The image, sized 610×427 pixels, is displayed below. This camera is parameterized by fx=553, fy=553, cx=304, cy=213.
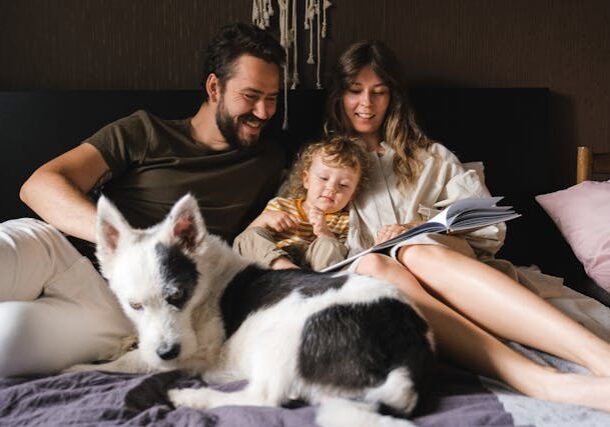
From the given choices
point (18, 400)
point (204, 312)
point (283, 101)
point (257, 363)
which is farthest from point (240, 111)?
point (18, 400)

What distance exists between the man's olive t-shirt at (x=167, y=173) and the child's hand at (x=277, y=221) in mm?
162

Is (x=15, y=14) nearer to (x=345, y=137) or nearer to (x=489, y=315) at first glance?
(x=345, y=137)

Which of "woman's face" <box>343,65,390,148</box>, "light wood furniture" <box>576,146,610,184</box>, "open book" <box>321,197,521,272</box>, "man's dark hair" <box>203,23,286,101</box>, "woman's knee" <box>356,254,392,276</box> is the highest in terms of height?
"man's dark hair" <box>203,23,286,101</box>

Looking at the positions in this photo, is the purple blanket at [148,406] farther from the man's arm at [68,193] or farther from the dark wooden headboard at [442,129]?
the dark wooden headboard at [442,129]

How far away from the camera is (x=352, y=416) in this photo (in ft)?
3.73

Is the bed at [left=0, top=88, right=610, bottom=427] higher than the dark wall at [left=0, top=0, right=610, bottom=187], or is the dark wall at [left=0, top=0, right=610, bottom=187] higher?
the dark wall at [left=0, top=0, right=610, bottom=187]

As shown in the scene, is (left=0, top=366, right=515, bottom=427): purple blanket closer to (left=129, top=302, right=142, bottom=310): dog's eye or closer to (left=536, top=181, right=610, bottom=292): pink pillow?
(left=129, top=302, right=142, bottom=310): dog's eye

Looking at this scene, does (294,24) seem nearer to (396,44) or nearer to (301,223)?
(396,44)

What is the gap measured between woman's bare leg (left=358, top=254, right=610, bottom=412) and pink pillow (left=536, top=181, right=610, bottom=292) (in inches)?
37.8

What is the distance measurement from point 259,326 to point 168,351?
0.24m

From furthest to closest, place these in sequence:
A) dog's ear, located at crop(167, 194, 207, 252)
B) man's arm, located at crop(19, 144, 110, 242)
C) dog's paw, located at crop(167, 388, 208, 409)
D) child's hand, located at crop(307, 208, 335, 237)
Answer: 1. child's hand, located at crop(307, 208, 335, 237)
2. man's arm, located at crop(19, 144, 110, 242)
3. dog's ear, located at crop(167, 194, 207, 252)
4. dog's paw, located at crop(167, 388, 208, 409)

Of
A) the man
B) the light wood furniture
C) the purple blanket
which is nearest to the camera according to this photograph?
the purple blanket

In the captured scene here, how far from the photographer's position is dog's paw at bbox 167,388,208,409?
53.1 inches

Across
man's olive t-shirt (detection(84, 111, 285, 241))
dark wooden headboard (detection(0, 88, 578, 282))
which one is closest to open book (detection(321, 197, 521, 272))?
man's olive t-shirt (detection(84, 111, 285, 241))
